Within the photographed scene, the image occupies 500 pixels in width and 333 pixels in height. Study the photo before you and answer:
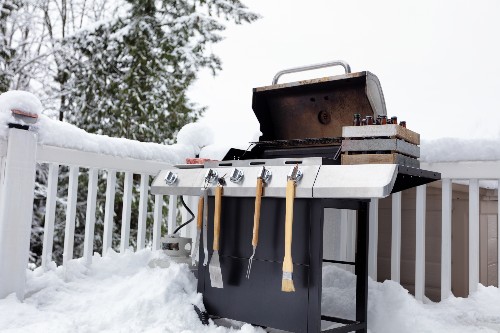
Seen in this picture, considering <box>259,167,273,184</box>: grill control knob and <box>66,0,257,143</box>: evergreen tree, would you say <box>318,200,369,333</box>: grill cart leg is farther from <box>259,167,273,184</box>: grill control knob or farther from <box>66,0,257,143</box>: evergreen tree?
<box>66,0,257,143</box>: evergreen tree

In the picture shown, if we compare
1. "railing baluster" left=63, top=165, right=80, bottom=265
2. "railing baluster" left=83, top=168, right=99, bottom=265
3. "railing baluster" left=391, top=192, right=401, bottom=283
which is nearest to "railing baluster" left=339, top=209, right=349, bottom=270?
"railing baluster" left=391, top=192, right=401, bottom=283

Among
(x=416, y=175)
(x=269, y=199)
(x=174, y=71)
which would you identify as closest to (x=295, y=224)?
(x=269, y=199)

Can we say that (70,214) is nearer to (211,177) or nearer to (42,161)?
(42,161)

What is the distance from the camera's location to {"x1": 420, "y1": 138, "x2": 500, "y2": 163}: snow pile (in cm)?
264

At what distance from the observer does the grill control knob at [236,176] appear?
223 centimetres

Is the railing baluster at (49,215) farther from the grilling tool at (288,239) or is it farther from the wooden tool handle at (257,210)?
Result: the grilling tool at (288,239)

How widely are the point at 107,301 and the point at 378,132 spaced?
61.6 inches

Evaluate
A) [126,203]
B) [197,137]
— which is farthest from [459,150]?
[126,203]

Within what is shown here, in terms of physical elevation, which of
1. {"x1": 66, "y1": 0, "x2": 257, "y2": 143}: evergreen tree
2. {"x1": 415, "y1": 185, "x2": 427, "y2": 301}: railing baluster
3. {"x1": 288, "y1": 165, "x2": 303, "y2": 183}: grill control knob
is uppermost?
{"x1": 66, "y1": 0, "x2": 257, "y2": 143}: evergreen tree

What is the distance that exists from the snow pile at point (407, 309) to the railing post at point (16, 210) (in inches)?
64.9

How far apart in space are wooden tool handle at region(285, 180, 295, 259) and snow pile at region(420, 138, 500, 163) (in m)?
1.23

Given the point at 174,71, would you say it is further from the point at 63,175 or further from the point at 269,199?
the point at 269,199

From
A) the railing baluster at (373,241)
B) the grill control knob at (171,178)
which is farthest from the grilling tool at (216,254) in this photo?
the railing baluster at (373,241)

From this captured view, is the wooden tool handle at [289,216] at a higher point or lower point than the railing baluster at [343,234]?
higher
